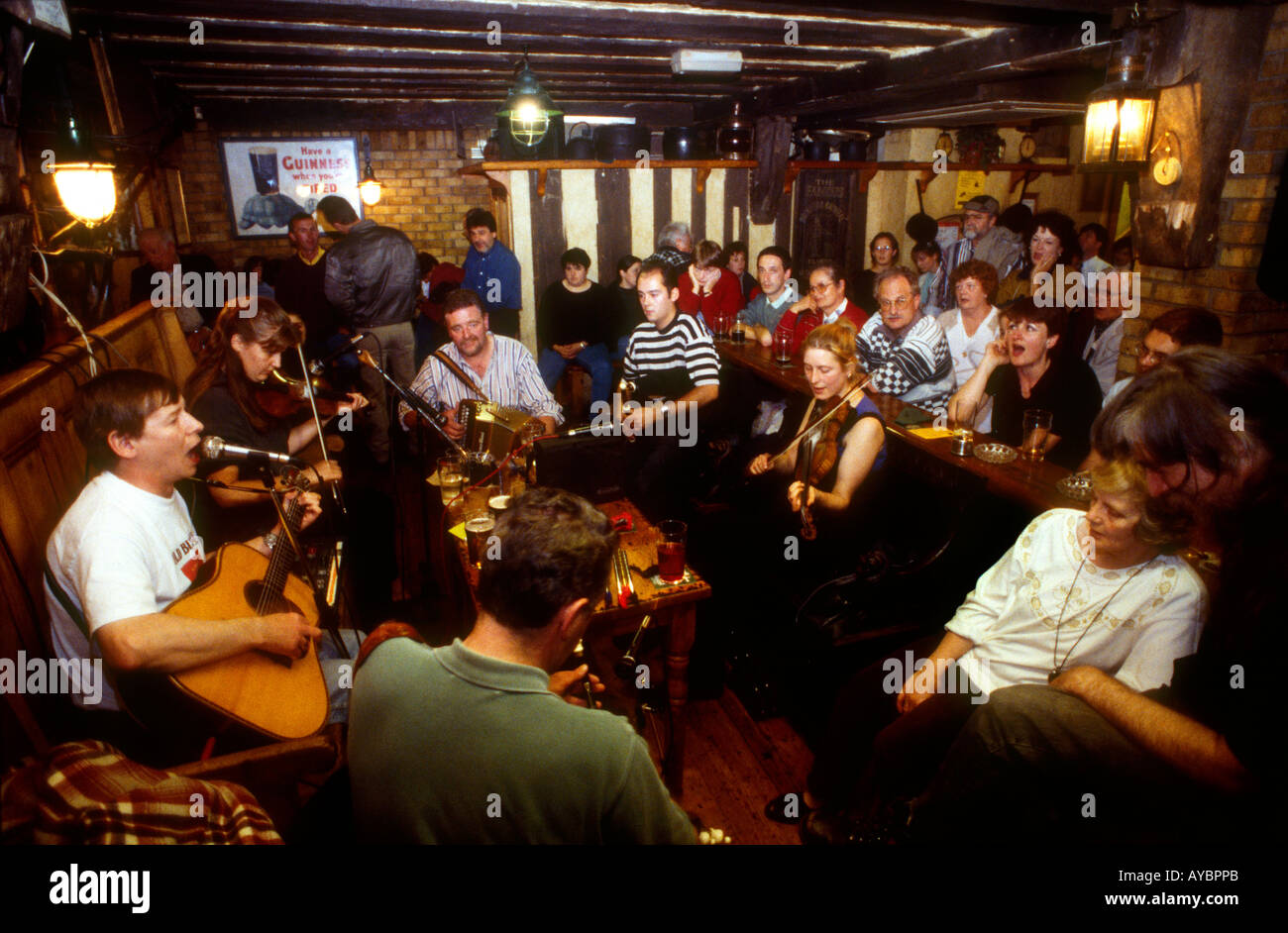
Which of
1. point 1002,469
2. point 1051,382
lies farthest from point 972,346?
point 1002,469

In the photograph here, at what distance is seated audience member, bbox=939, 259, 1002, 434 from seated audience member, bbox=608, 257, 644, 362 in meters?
3.06

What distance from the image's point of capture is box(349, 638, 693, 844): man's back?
4.09 feet

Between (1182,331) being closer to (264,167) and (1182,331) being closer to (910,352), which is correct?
(910,352)

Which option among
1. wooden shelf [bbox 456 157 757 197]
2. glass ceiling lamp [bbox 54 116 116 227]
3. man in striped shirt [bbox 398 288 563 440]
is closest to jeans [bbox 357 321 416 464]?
wooden shelf [bbox 456 157 757 197]

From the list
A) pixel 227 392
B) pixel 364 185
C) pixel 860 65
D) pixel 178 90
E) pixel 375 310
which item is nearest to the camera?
pixel 227 392

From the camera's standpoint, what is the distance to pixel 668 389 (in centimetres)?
447

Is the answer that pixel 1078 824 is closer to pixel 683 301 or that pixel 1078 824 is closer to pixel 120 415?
pixel 120 415

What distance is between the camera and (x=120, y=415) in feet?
6.68

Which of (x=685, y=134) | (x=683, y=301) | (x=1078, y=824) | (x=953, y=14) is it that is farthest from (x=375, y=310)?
(x=1078, y=824)

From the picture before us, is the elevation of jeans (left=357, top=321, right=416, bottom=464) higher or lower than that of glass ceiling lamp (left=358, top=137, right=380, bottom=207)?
lower

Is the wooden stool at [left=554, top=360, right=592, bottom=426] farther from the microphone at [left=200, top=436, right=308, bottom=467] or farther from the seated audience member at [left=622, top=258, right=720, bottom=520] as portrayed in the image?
the microphone at [left=200, top=436, right=308, bottom=467]

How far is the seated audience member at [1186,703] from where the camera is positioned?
145cm

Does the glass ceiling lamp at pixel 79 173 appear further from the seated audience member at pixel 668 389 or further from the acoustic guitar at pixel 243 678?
the seated audience member at pixel 668 389
